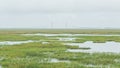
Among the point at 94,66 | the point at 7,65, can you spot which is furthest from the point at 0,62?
the point at 94,66

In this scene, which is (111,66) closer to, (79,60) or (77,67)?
(77,67)

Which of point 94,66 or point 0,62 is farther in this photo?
point 0,62

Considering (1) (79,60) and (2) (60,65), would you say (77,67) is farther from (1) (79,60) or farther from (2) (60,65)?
(1) (79,60)

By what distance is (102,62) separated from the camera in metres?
20.9

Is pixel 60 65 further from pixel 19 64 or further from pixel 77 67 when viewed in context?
pixel 19 64

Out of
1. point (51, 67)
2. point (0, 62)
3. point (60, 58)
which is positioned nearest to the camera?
point (51, 67)

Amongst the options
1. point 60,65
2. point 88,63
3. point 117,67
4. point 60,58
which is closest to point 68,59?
point 60,58

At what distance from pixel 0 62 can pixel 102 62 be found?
26.1 feet

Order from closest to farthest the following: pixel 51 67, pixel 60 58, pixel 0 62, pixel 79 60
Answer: pixel 51 67 < pixel 0 62 < pixel 79 60 < pixel 60 58

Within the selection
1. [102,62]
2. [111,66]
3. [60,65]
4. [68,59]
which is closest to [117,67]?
[111,66]

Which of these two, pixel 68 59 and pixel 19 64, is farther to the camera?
pixel 68 59

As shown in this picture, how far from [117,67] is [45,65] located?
506cm

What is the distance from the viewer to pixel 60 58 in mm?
23906

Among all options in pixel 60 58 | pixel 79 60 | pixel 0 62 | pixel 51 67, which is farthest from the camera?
pixel 60 58
